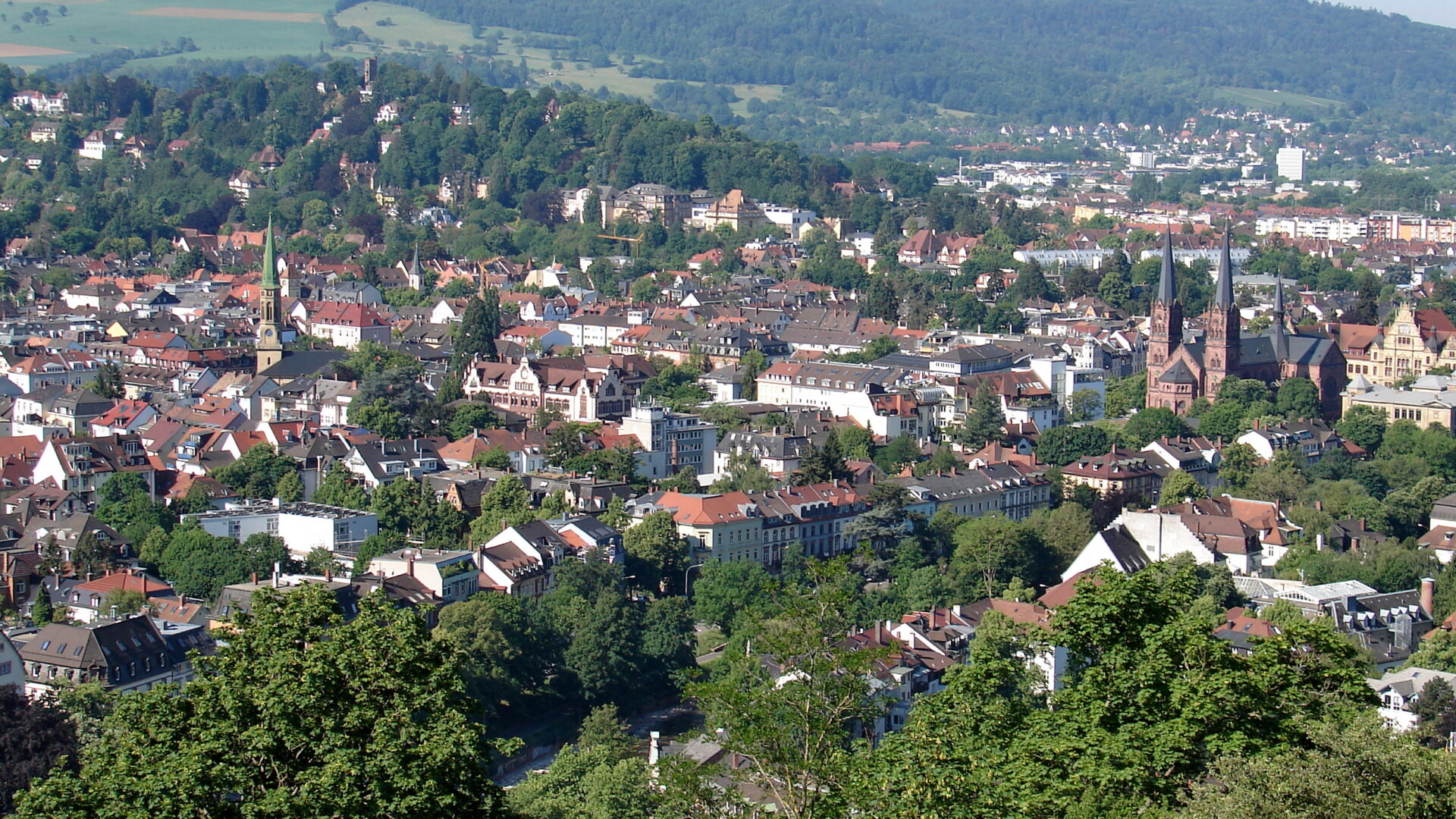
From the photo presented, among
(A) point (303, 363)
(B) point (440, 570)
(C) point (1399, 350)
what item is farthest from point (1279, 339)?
(B) point (440, 570)

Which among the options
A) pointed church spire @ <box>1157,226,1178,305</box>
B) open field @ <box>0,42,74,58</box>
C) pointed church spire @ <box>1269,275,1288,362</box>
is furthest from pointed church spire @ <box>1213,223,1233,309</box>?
open field @ <box>0,42,74,58</box>

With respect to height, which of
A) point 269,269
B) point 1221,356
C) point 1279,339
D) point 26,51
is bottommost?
point 1221,356

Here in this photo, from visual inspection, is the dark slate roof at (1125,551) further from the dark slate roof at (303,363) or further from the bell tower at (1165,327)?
the dark slate roof at (303,363)

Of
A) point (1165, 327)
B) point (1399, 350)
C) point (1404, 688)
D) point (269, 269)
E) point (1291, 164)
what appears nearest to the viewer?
point (1404, 688)

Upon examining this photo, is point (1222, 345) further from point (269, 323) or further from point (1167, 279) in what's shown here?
point (269, 323)

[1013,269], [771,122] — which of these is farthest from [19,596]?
[771,122]

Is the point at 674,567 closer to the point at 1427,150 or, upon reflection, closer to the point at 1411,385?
the point at 1411,385

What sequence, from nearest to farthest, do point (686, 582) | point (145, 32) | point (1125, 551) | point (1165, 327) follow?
point (686, 582)
point (1125, 551)
point (1165, 327)
point (145, 32)
